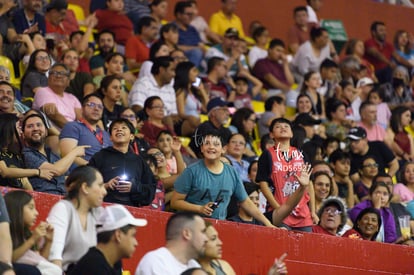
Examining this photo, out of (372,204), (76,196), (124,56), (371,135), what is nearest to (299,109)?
(371,135)

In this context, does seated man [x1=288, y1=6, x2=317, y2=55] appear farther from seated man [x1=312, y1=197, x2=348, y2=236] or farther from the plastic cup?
seated man [x1=312, y1=197, x2=348, y2=236]

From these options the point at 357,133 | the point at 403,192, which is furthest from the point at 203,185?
the point at 357,133

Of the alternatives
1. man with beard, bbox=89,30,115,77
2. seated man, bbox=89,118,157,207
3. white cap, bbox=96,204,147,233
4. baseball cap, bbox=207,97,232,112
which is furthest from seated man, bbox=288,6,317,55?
white cap, bbox=96,204,147,233

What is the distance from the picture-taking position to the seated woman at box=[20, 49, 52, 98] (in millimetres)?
14227

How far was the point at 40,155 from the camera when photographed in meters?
11.4

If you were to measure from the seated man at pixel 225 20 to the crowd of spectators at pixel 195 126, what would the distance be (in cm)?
2

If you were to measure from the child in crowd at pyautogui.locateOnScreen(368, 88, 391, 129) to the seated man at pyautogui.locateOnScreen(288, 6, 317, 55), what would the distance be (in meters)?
1.91

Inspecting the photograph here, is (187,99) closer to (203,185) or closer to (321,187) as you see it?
(321,187)

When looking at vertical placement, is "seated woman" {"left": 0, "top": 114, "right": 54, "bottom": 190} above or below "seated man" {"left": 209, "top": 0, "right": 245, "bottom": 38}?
below

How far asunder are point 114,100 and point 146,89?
1481 millimetres

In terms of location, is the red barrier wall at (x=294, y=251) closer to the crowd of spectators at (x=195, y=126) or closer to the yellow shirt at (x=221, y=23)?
the crowd of spectators at (x=195, y=126)

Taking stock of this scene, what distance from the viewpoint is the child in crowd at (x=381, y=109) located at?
18.9 m

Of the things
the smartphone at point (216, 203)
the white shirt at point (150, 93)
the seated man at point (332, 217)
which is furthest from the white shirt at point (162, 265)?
the white shirt at point (150, 93)

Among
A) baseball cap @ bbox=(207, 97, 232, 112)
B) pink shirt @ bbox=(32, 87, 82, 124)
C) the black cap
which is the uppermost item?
the black cap
